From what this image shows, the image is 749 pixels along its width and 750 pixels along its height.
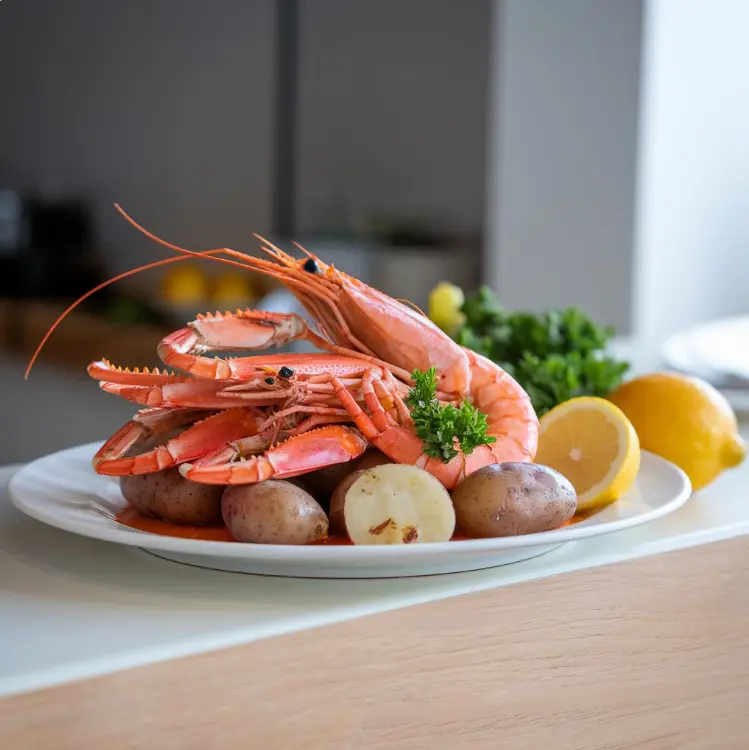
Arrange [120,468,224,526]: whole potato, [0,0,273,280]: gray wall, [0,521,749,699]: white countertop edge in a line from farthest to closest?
[0,0,273,280]: gray wall, [120,468,224,526]: whole potato, [0,521,749,699]: white countertop edge

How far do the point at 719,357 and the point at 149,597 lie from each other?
1282mm

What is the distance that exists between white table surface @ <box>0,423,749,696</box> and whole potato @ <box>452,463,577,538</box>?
Answer: 0.03 metres

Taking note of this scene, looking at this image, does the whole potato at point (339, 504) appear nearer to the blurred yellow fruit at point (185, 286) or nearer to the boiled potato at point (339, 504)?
the boiled potato at point (339, 504)

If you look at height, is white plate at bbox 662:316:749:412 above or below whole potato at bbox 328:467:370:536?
below

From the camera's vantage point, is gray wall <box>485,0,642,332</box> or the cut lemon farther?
gray wall <box>485,0,642,332</box>

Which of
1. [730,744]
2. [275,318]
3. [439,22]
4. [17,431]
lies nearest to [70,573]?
[275,318]

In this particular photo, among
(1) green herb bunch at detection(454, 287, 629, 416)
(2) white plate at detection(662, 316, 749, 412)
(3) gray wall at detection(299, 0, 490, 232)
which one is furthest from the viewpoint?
(3) gray wall at detection(299, 0, 490, 232)

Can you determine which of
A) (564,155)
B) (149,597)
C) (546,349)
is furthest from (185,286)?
(149,597)

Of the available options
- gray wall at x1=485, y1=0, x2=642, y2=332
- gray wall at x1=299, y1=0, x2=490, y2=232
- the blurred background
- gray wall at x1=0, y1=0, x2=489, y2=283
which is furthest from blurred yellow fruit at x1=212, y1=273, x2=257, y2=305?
gray wall at x1=485, y1=0, x2=642, y2=332

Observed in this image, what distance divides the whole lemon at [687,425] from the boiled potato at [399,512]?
0.38 metres

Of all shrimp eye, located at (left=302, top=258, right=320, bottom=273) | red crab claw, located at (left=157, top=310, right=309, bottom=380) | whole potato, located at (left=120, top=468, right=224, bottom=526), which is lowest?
whole potato, located at (left=120, top=468, right=224, bottom=526)

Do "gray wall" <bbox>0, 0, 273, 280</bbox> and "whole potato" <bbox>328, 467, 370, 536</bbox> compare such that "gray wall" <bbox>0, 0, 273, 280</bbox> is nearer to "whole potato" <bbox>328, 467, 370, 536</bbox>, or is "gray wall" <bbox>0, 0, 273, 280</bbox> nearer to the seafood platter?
the seafood platter

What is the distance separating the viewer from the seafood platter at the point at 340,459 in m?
0.70

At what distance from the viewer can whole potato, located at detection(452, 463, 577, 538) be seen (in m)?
0.72
